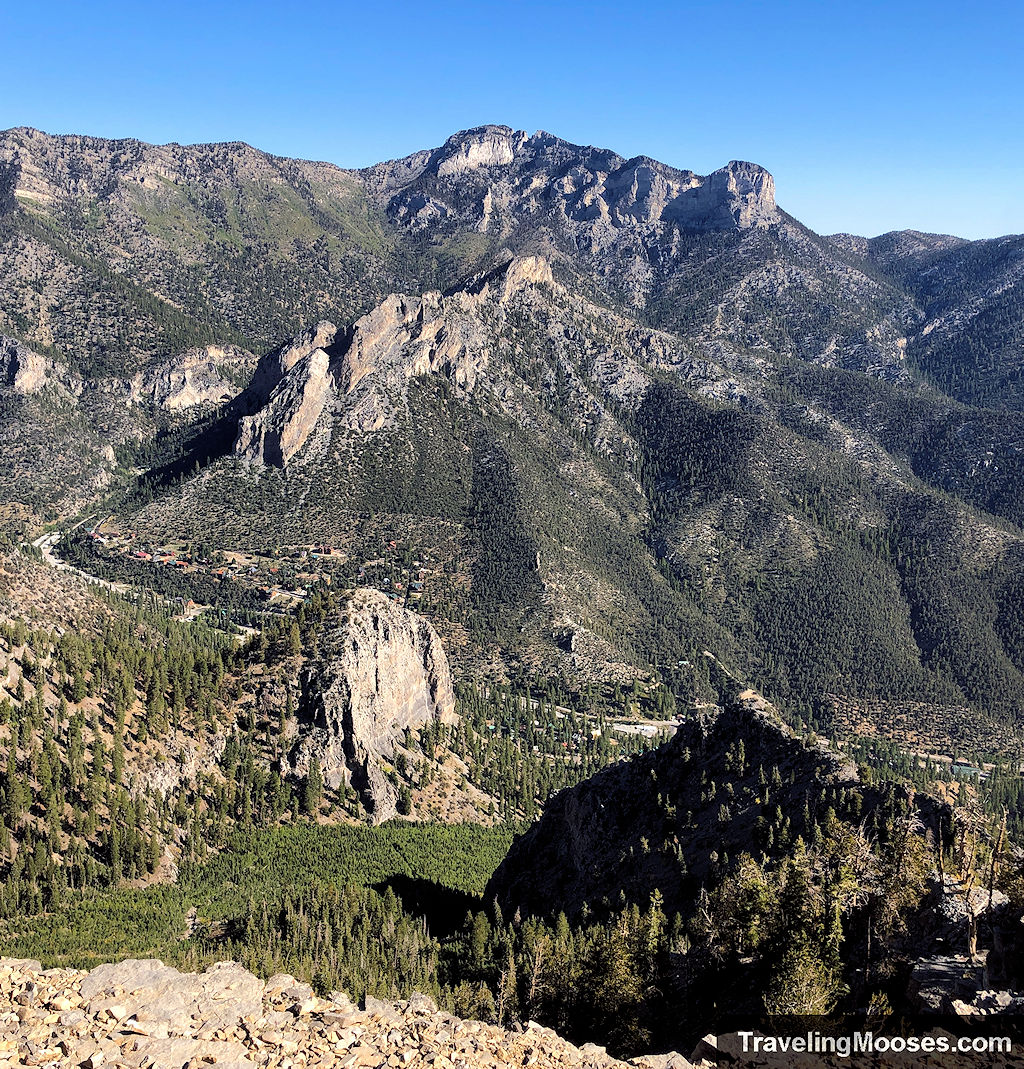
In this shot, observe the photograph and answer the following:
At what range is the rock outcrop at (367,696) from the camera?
12344 centimetres

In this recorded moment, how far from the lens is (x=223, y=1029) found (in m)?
27.0

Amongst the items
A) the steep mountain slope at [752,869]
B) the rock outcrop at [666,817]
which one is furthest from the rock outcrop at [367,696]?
the steep mountain slope at [752,869]

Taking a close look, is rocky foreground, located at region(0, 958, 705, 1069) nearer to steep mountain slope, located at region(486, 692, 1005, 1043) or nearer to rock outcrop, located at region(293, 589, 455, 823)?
steep mountain slope, located at region(486, 692, 1005, 1043)

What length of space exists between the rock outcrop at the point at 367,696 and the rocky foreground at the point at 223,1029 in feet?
307

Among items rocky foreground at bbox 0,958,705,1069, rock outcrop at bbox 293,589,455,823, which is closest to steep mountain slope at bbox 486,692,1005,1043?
rocky foreground at bbox 0,958,705,1069

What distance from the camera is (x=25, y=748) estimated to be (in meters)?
94.8

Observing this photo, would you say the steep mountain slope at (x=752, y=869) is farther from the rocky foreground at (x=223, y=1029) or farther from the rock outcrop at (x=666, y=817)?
the rocky foreground at (x=223, y=1029)

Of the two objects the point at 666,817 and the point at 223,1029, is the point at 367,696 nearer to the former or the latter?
the point at 666,817

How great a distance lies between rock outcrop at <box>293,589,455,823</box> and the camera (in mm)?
123438

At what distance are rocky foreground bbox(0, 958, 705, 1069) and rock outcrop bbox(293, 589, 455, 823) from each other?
307 feet

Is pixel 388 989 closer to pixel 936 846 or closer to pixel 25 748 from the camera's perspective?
pixel 936 846

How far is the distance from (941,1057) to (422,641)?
123479mm

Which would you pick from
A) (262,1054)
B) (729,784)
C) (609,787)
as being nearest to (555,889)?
(609,787)

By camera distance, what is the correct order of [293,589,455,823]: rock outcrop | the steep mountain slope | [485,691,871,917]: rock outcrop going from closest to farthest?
1. the steep mountain slope
2. [485,691,871,917]: rock outcrop
3. [293,589,455,823]: rock outcrop
